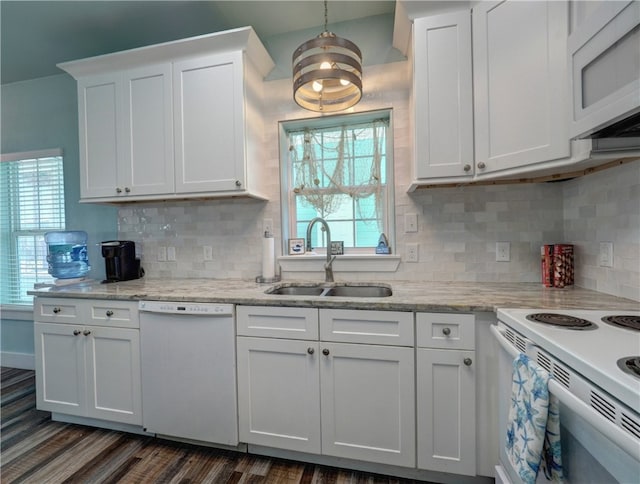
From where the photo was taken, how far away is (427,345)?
52.6 inches

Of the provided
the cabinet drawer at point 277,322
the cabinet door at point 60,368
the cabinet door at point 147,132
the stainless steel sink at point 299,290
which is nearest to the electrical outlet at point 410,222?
the stainless steel sink at point 299,290

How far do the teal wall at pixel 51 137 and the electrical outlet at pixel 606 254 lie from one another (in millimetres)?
3412

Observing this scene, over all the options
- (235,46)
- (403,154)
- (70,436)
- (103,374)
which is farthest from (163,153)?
(70,436)

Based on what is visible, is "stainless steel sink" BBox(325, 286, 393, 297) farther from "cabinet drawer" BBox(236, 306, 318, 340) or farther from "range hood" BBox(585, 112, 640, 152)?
"range hood" BBox(585, 112, 640, 152)

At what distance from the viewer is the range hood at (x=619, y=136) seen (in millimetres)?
926

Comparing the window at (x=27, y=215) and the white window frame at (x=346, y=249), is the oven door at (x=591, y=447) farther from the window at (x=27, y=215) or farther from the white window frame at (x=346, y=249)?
the window at (x=27, y=215)

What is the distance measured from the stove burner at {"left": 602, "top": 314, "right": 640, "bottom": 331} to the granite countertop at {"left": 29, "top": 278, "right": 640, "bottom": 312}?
0.15 m

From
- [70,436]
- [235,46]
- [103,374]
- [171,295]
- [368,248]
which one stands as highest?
[235,46]

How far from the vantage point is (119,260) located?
2.21 metres

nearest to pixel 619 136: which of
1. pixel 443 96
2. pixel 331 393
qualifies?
pixel 443 96

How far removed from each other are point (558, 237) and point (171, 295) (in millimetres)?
2353

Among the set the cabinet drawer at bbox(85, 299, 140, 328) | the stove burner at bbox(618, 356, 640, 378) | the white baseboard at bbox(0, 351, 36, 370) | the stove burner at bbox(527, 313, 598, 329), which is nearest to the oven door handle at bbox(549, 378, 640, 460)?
the stove burner at bbox(618, 356, 640, 378)

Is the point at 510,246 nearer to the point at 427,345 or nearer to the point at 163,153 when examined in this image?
the point at 427,345

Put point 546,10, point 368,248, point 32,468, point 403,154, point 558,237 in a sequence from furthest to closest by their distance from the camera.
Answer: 1. point 368,248
2. point 403,154
3. point 558,237
4. point 32,468
5. point 546,10
